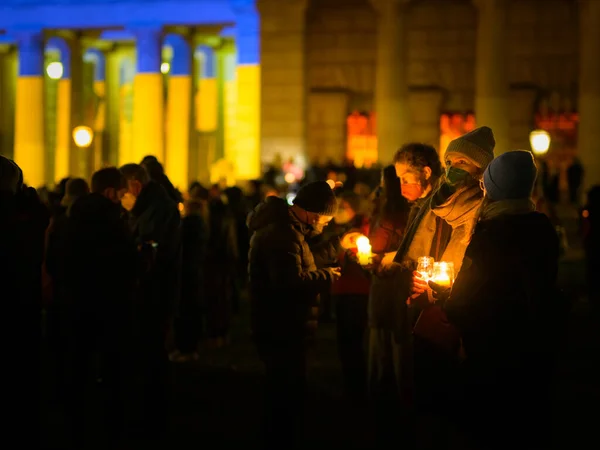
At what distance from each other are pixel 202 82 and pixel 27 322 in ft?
149

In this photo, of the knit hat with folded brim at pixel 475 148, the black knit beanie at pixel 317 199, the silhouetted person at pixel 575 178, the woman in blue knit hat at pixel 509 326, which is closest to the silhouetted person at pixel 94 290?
the black knit beanie at pixel 317 199

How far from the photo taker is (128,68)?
56.1 m

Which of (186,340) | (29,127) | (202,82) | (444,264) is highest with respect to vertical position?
(202,82)

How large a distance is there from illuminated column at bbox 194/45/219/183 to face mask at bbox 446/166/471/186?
145ft

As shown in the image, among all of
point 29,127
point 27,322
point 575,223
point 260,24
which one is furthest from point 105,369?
point 29,127

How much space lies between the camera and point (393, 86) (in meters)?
33.1

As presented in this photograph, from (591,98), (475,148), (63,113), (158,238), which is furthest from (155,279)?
(63,113)

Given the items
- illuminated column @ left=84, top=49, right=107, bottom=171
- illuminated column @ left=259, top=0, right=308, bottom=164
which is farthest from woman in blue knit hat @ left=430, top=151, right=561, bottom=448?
illuminated column @ left=84, top=49, right=107, bottom=171

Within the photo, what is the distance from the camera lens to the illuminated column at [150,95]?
41781mm

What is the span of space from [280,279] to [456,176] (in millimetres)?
1361

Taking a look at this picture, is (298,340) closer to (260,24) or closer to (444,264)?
(444,264)

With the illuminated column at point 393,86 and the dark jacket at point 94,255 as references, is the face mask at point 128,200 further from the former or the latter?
the illuminated column at point 393,86

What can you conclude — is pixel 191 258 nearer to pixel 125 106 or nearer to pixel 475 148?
pixel 475 148

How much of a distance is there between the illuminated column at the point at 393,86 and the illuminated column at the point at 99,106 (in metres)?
22.0
